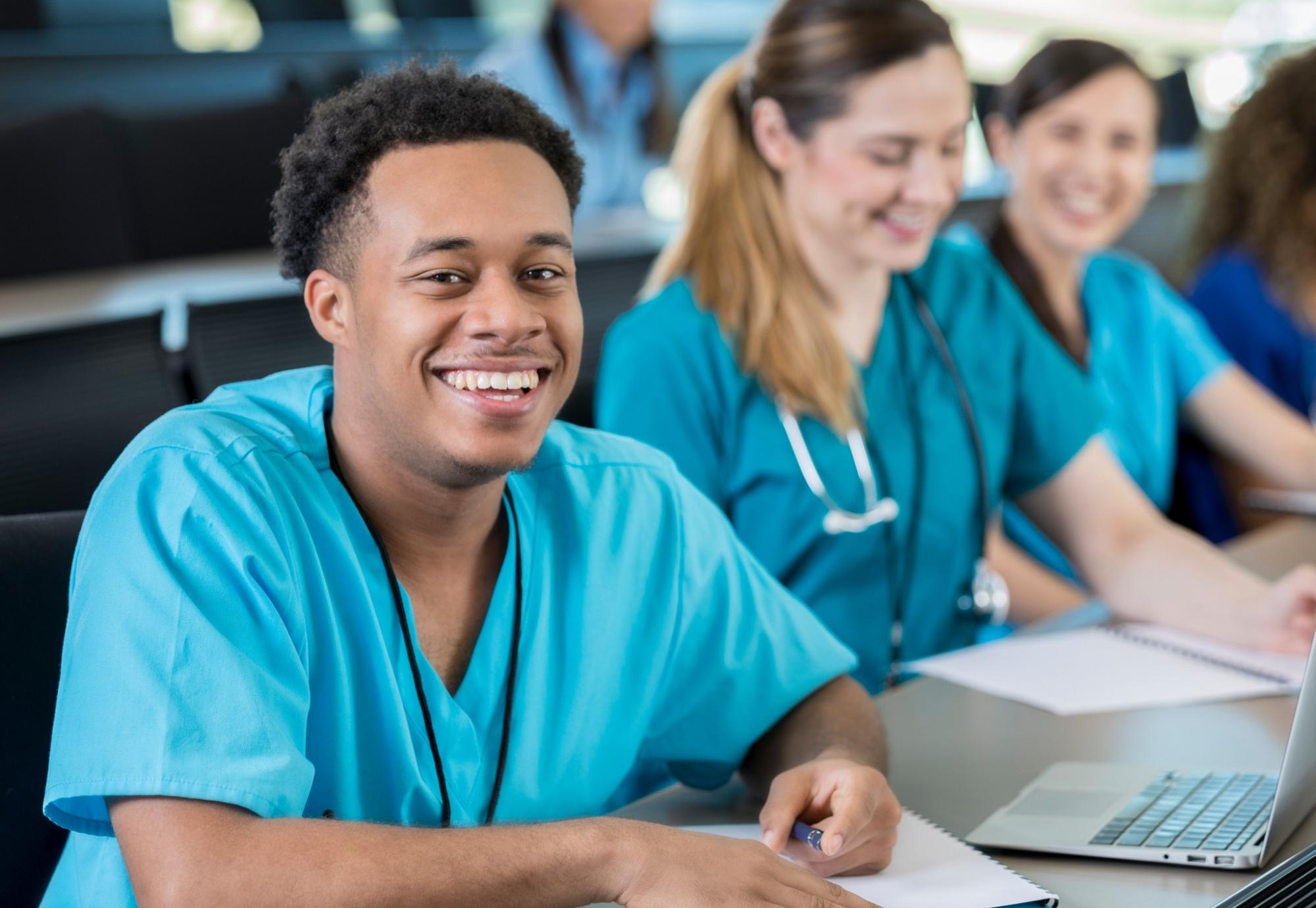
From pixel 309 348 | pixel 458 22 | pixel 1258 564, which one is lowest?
pixel 1258 564

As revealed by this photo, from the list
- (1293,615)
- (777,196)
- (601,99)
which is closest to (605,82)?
(601,99)

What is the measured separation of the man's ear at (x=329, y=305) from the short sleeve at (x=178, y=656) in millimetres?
151

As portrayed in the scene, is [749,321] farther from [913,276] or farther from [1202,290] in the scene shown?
[1202,290]

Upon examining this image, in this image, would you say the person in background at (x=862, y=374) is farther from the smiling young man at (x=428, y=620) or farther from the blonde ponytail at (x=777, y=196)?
the smiling young man at (x=428, y=620)

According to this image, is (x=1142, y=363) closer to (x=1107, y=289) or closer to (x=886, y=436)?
(x=1107, y=289)

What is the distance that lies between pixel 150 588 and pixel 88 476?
41 cm

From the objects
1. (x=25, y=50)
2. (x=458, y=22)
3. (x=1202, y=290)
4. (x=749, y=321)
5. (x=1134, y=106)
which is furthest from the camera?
(x=458, y=22)

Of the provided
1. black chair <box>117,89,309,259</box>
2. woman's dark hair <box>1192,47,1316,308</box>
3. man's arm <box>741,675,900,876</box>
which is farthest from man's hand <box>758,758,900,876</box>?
woman's dark hair <box>1192,47,1316,308</box>

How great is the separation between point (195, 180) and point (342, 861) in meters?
1.93

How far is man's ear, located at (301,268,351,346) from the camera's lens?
0.94m

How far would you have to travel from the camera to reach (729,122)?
163cm

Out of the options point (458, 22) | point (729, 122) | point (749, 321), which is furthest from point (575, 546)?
point (458, 22)

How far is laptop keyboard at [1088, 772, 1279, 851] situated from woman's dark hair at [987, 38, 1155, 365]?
1172 mm

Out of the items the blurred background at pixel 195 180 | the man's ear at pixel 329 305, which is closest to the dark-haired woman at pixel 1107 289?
the blurred background at pixel 195 180
